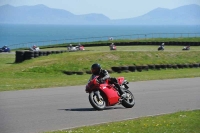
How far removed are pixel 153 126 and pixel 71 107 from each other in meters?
3.67

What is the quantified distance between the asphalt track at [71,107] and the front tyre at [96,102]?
140 millimetres

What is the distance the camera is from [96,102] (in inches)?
492

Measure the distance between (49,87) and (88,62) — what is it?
1069cm

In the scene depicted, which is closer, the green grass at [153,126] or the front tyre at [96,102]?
the green grass at [153,126]

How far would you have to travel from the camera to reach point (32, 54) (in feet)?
119

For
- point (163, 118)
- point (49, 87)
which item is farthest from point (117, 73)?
point (163, 118)

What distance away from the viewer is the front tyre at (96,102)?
12.4 metres

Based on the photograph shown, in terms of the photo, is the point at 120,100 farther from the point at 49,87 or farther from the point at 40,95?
the point at 49,87

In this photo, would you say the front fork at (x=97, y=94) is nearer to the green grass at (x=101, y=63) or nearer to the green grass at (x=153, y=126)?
the green grass at (x=153, y=126)

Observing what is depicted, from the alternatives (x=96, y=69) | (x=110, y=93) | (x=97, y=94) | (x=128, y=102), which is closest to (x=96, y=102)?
(x=97, y=94)

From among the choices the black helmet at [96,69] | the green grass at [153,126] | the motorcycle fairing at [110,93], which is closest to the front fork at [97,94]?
the motorcycle fairing at [110,93]

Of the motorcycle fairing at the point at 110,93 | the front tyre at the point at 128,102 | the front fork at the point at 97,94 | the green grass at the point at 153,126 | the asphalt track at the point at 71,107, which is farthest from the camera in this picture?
the front tyre at the point at 128,102

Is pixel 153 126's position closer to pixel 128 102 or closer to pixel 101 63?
pixel 128 102

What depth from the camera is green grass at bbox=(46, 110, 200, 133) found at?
9.25 meters
